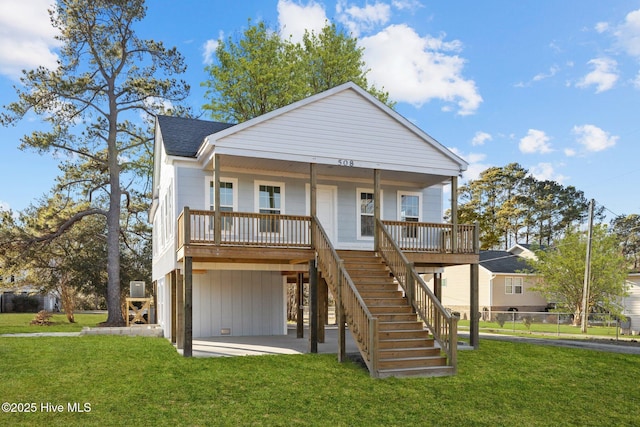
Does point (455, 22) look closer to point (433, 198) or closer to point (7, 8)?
point (433, 198)

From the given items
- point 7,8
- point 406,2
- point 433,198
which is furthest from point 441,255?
point 7,8

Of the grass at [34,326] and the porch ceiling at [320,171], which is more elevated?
the porch ceiling at [320,171]

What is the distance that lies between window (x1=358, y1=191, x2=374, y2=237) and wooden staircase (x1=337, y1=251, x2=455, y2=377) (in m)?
3.03

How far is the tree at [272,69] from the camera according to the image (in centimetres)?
3316

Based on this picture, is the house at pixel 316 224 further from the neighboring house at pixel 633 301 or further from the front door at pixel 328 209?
the neighboring house at pixel 633 301

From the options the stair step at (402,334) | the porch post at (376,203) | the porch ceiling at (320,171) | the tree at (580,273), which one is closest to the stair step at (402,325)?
the stair step at (402,334)

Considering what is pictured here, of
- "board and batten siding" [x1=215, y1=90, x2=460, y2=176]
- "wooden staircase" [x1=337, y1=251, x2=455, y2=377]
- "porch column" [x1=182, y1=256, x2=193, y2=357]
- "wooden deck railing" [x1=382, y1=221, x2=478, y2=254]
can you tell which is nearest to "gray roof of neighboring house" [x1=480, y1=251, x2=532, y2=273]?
"wooden deck railing" [x1=382, y1=221, x2=478, y2=254]

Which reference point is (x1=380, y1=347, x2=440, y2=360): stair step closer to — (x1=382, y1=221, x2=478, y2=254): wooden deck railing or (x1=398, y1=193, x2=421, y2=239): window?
(x1=382, y1=221, x2=478, y2=254): wooden deck railing

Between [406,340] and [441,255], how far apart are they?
4.40m

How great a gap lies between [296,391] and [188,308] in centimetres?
436

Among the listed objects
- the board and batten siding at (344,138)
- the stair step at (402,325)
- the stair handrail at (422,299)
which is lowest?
the stair step at (402,325)

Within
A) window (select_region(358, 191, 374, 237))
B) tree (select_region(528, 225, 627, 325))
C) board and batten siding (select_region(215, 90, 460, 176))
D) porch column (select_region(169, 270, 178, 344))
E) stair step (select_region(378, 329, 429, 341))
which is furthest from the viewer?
tree (select_region(528, 225, 627, 325))

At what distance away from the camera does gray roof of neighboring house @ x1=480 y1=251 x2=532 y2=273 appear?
38.4 metres

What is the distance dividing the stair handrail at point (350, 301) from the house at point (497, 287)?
25.4m
